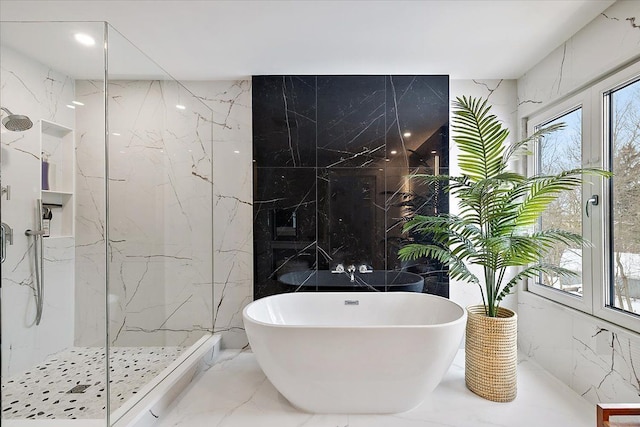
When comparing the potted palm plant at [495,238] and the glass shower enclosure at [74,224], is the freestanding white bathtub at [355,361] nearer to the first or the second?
the potted palm plant at [495,238]

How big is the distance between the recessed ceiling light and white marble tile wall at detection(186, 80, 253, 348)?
1.15m

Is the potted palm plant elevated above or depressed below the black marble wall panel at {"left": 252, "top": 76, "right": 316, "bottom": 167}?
below

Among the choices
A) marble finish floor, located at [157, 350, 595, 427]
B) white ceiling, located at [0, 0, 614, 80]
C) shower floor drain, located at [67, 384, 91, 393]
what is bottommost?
marble finish floor, located at [157, 350, 595, 427]

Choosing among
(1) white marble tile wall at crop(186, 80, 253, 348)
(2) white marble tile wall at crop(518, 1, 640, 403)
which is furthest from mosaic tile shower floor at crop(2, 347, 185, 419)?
(2) white marble tile wall at crop(518, 1, 640, 403)

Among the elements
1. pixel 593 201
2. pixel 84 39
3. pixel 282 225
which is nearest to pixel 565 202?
pixel 593 201

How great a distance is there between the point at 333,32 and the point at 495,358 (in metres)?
2.29

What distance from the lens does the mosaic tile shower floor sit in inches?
72.7

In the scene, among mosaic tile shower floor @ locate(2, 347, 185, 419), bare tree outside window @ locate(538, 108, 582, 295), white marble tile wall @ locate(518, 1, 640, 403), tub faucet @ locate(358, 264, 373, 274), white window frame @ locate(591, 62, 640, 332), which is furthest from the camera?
tub faucet @ locate(358, 264, 373, 274)

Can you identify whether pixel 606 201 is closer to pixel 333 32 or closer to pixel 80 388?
pixel 333 32

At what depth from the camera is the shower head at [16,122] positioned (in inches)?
73.4

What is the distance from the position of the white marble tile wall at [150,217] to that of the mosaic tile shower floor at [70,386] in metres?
0.09

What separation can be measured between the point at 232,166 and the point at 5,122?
59.6 inches

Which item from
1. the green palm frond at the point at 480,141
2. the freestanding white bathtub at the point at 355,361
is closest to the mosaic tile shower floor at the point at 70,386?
the freestanding white bathtub at the point at 355,361

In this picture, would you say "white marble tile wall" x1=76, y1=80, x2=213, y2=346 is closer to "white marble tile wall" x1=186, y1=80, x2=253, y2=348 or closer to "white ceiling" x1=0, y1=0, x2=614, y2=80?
"white marble tile wall" x1=186, y1=80, x2=253, y2=348
